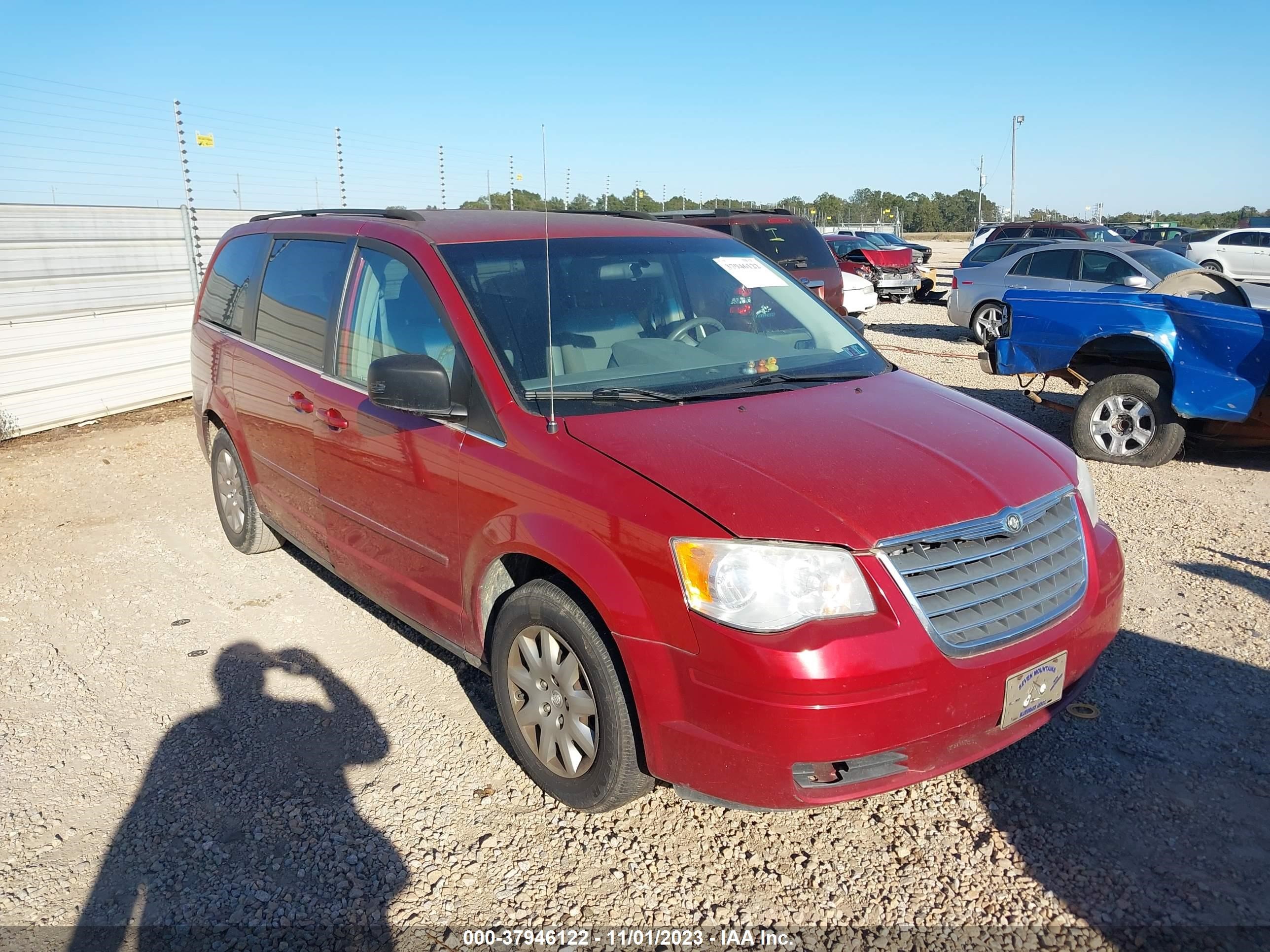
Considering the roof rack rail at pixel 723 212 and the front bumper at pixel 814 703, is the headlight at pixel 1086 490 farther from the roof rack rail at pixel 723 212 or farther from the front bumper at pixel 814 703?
the roof rack rail at pixel 723 212

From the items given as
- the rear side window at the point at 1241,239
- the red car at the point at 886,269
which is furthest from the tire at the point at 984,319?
the rear side window at the point at 1241,239

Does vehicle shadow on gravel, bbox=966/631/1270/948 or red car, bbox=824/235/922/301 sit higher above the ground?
red car, bbox=824/235/922/301

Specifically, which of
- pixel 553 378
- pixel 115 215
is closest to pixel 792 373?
pixel 553 378

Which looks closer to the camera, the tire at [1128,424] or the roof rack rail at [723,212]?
the tire at [1128,424]

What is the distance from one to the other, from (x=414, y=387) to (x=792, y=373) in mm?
1434

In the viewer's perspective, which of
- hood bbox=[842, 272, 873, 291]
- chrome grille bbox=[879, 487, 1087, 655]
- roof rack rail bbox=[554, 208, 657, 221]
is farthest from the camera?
hood bbox=[842, 272, 873, 291]

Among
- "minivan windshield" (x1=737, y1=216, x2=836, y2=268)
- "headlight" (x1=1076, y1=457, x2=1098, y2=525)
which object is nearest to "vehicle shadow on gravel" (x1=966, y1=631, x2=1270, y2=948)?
"headlight" (x1=1076, y1=457, x2=1098, y2=525)

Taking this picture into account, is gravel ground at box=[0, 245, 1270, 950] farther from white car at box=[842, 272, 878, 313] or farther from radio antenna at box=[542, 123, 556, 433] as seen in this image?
white car at box=[842, 272, 878, 313]

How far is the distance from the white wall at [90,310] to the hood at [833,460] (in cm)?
740

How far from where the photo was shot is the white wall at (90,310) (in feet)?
29.3

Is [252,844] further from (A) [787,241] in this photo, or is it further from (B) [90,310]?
(A) [787,241]

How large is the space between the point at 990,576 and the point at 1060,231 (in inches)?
814

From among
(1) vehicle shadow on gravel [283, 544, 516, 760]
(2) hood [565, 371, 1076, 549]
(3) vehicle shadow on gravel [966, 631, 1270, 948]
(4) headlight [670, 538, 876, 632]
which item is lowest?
(3) vehicle shadow on gravel [966, 631, 1270, 948]

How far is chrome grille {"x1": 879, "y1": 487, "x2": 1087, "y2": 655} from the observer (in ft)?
8.34
